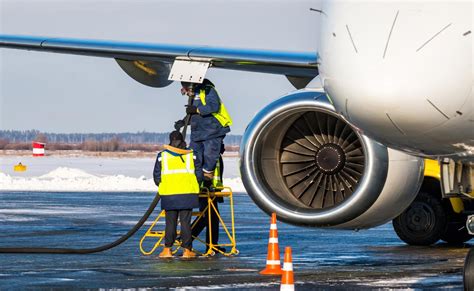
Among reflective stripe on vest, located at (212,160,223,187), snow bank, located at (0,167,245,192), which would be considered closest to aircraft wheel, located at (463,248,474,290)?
reflective stripe on vest, located at (212,160,223,187)

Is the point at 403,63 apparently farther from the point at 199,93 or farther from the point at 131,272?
the point at 199,93

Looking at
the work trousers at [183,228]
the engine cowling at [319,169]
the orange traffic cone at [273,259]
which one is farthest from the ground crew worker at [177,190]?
the orange traffic cone at [273,259]

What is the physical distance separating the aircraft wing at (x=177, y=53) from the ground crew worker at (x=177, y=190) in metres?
1.15

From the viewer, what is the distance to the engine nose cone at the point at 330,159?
12.8 m

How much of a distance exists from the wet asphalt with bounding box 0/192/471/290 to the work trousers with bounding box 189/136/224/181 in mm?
→ 1127

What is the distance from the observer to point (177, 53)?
1495cm

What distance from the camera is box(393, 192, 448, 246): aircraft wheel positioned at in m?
15.6

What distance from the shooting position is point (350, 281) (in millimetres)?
11773

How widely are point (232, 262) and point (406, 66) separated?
6110 millimetres

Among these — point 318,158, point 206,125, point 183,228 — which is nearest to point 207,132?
point 206,125

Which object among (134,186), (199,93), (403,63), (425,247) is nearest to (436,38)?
(403,63)

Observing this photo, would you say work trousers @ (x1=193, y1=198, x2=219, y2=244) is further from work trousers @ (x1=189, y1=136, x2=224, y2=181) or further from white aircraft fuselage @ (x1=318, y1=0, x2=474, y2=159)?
white aircraft fuselage @ (x1=318, y1=0, x2=474, y2=159)

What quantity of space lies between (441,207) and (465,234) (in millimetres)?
870

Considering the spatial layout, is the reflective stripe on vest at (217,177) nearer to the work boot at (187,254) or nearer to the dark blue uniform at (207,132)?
the dark blue uniform at (207,132)
